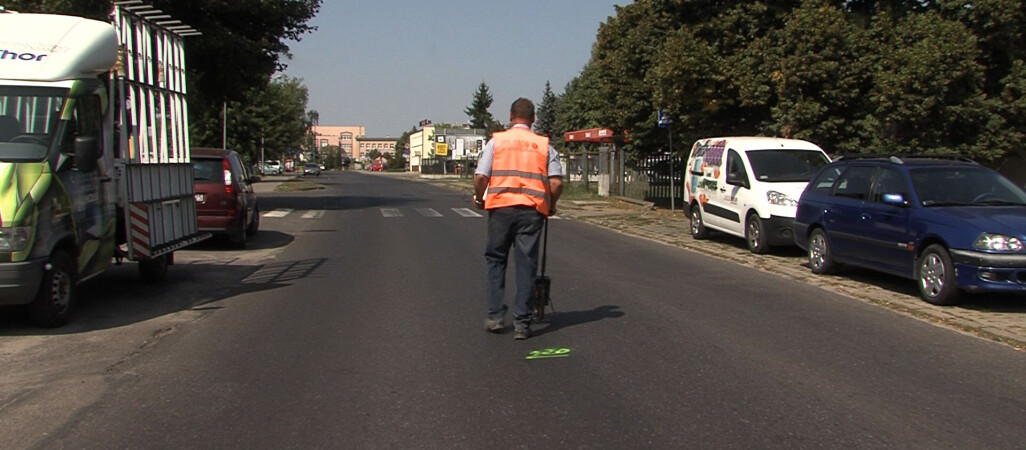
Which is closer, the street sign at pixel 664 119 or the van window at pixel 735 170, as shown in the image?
the van window at pixel 735 170

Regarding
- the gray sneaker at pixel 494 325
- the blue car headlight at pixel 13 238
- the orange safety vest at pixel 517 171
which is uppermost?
the orange safety vest at pixel 517 171

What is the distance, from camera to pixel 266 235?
17500 mm

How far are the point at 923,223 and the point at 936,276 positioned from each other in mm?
573

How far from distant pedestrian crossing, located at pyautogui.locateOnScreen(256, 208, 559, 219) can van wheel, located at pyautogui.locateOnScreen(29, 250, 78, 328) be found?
15.5m

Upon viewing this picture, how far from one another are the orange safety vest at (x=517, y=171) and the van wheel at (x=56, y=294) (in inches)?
149

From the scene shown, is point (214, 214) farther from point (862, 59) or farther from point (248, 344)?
point (862, 59)

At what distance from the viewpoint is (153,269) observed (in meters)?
10.2

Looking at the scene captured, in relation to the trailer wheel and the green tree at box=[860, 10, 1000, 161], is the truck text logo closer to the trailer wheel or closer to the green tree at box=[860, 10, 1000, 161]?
the trailer wheel

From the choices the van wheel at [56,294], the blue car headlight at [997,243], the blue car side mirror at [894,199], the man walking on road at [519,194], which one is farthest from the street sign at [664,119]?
the van wheel at [56,294]

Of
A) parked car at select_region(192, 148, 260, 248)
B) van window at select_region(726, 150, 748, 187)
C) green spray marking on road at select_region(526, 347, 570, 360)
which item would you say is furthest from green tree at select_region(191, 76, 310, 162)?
green spray marking on road at select_region(526, 347, 570, 360)

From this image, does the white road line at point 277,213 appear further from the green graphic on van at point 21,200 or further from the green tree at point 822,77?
the green graphic on van at point 21,200

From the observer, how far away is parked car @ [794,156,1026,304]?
8.31 meters

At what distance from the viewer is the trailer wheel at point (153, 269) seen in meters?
10.1

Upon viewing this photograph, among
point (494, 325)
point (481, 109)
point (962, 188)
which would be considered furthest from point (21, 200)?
point (481, 109)
